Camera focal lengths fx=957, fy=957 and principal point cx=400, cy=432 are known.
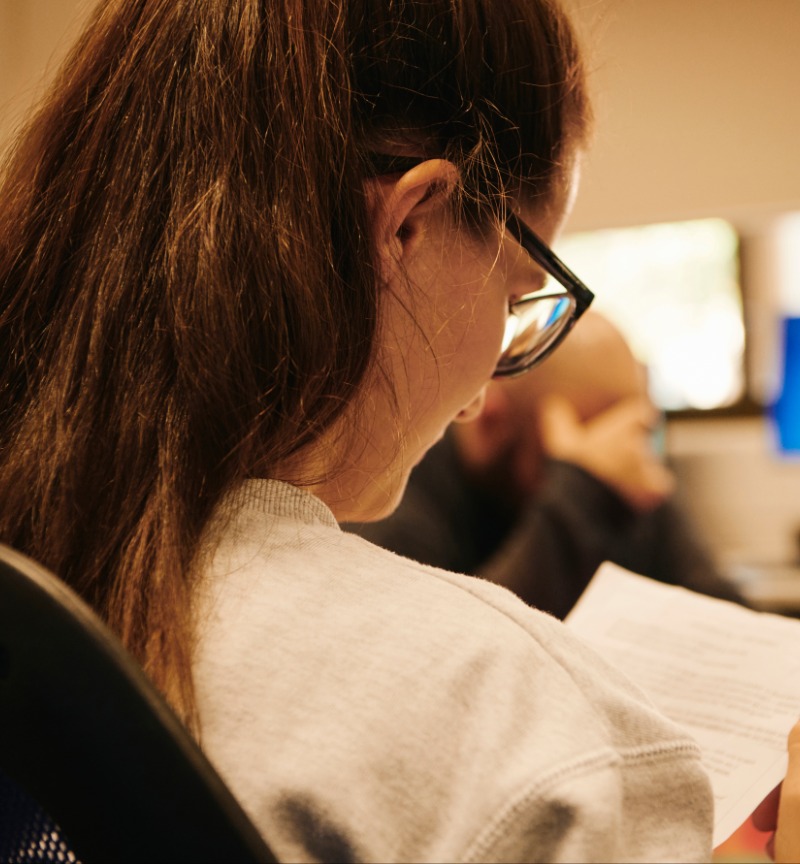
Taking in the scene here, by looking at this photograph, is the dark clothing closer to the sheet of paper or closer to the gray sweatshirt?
the sheet of paper

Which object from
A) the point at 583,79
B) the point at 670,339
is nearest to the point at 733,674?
the point at 583,79

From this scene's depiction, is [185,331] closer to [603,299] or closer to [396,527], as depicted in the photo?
[396,527]

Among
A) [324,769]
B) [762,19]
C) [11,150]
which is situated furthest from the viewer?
[762,19]

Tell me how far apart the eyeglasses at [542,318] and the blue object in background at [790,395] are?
2.41 m

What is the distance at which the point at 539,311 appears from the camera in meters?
0.76

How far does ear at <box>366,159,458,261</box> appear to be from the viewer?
0.52 meters

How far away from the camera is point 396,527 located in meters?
1.50

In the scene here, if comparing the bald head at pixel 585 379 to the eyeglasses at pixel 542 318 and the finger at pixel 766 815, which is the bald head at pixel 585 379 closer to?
the eyeglasses at pixel 542 318

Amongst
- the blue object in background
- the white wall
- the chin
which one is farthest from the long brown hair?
the blue object in background

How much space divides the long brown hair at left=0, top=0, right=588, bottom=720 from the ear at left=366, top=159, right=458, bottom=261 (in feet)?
0.05

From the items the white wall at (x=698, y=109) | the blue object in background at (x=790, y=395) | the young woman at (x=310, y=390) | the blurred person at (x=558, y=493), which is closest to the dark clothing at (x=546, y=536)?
the blurred person at (x=558, y=493)

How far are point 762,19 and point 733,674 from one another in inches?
45.9

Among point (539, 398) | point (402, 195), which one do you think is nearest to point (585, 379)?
point (539, 398)

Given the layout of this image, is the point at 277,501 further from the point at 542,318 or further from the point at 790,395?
the point at 790,395
